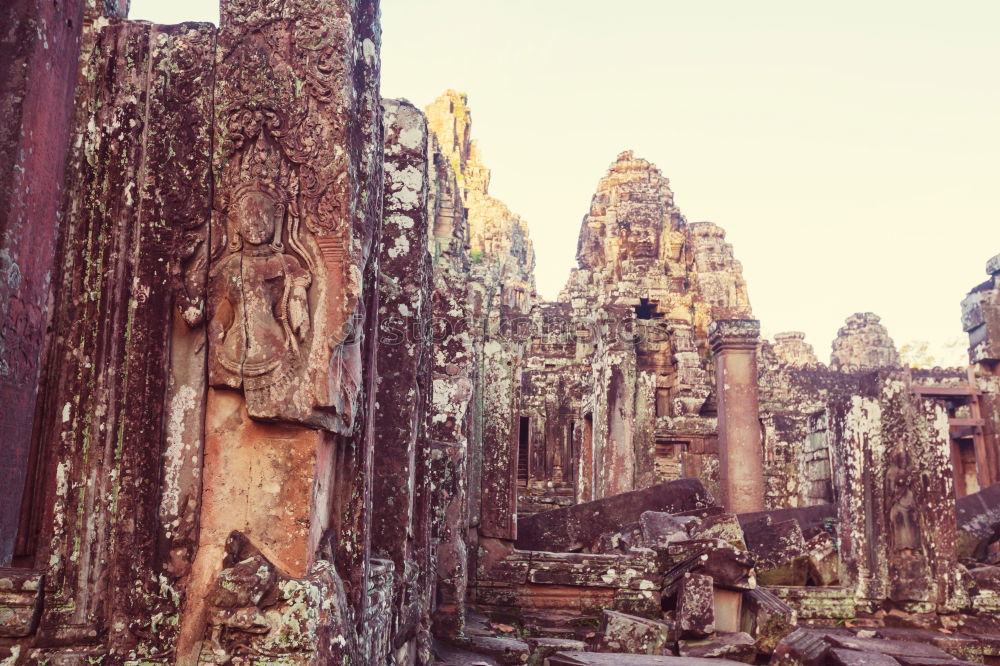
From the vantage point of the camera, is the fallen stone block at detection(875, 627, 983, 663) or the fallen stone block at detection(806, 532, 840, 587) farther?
the fallen stone block at detection(806, 532, 840, 587)

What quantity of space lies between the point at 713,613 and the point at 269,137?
20.8ft

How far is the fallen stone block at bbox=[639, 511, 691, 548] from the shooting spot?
31.0ft

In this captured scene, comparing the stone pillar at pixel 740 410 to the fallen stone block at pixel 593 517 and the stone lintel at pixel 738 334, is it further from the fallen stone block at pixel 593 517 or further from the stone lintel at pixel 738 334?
the fallen stone block at pixel 593 517

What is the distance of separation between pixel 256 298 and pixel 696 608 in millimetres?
6035

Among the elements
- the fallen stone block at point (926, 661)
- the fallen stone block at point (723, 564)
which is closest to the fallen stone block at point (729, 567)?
the fallen stone block at point (723, 564)

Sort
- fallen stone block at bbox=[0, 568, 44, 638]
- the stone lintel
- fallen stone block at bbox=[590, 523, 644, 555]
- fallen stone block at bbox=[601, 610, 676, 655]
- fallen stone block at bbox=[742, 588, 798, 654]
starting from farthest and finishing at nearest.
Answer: the stone lintel
fallen stone block at bbox=[590, 523, 644, 555]
fallen stone block at bbox=[742, 588, 798, 654]
fallen stone block at bbox=[601, 610, 676, 655]
fallen stone block at bbox=[0, 568, 44, 638]

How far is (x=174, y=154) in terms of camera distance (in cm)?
392

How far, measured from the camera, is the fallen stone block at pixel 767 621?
8000 mm

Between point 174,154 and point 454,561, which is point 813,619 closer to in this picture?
point 454,561

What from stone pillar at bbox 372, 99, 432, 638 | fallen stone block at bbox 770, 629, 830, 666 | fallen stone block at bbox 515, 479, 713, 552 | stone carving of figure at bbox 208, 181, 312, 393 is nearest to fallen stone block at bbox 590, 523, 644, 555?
fallen stone block at bbox 515, 479, 713, 552

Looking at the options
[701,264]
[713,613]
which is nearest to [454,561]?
[713,613]

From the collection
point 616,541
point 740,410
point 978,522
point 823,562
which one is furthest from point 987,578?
point 740,410

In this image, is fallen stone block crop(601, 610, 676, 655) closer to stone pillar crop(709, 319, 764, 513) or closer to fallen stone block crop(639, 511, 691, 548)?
fallen stone block crop(639, 511, 691, 548)

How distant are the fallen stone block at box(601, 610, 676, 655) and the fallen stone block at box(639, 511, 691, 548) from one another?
1.49 m
